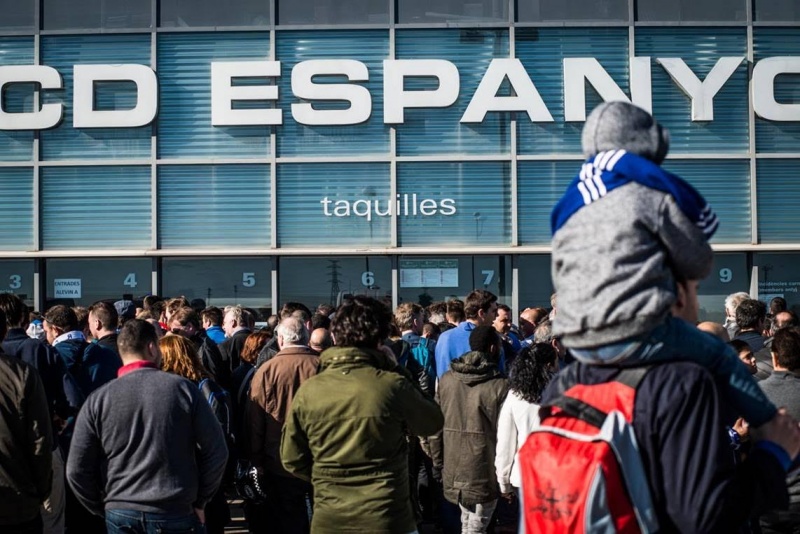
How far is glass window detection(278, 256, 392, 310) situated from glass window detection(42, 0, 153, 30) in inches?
174

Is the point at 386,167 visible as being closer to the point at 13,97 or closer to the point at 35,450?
the point at 13,97

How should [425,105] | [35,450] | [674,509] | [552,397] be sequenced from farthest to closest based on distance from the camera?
[425,105]
[35,450]
[552,397]
[674,509]

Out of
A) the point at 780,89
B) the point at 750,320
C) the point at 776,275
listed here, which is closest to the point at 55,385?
the point at 750,320

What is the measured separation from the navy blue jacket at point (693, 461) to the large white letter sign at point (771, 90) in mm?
13460

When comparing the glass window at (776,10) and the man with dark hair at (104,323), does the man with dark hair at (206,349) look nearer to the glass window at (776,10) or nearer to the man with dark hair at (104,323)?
the man with dark hair at (104,323)

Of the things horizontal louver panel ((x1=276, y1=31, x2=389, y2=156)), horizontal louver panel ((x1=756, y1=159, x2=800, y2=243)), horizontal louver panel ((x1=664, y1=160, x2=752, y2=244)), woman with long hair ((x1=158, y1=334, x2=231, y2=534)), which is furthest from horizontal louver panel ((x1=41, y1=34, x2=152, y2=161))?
horizontal louver panel ((x1=756, y1=159, x2=800, y2=243))

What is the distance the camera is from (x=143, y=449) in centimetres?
524

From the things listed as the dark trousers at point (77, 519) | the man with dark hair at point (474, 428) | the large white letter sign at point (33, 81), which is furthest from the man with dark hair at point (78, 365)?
the large white letter sign at point (33, 81)

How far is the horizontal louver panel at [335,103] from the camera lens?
48.7 feet

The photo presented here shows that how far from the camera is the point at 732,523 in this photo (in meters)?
2.36

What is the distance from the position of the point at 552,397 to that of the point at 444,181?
12299mm

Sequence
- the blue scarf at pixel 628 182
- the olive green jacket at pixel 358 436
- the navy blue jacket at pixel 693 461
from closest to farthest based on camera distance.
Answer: the navy blue jacket at pixel 693 461, the blue scarf at pixel 628 182, the olive green jacket at pixel 358 436

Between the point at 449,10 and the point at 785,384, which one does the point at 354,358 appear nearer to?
the point at 785,384

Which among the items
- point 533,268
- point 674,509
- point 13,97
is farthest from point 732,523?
point 13,97
